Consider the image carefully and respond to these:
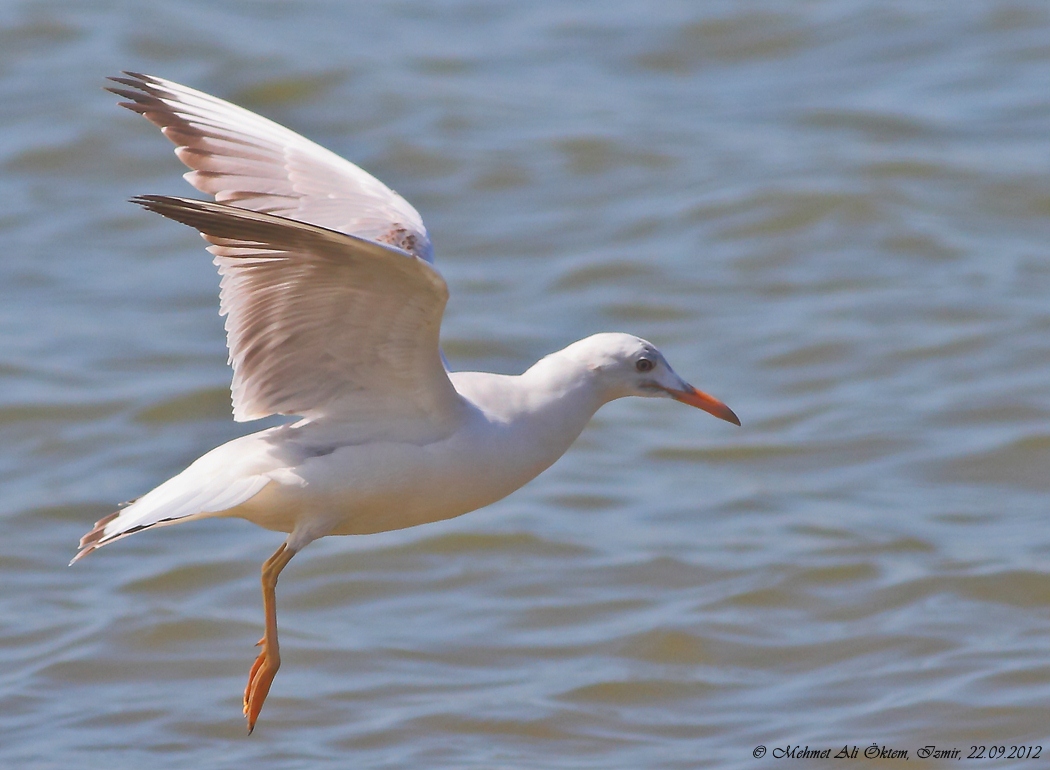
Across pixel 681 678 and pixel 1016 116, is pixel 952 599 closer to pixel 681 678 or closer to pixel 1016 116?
pixel 681 678

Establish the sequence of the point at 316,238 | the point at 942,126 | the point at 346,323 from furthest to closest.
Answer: the point at 942,126
the point at 346,323
the point at 316,238

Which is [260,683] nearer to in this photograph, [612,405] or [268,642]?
[268,642]

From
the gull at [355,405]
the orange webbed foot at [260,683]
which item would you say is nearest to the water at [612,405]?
the orange webbed foot at [260,683]

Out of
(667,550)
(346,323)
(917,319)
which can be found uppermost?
(917,319)

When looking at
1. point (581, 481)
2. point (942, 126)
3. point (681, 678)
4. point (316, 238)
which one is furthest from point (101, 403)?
point (942, 126)

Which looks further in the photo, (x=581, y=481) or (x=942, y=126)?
(x=942, y=126)

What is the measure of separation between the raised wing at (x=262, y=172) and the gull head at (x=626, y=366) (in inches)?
24.8

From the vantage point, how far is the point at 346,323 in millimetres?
4988

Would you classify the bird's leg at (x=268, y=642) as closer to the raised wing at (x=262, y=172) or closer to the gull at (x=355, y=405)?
the gull at (x=355, y=405)

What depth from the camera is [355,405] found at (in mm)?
5191

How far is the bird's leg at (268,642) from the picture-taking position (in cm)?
528

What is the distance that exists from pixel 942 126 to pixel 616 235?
285cm

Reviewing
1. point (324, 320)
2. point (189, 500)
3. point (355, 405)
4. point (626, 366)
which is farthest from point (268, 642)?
point (626, 366)

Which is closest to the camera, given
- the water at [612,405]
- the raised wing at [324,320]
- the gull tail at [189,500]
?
the raised wing at [324,320]
